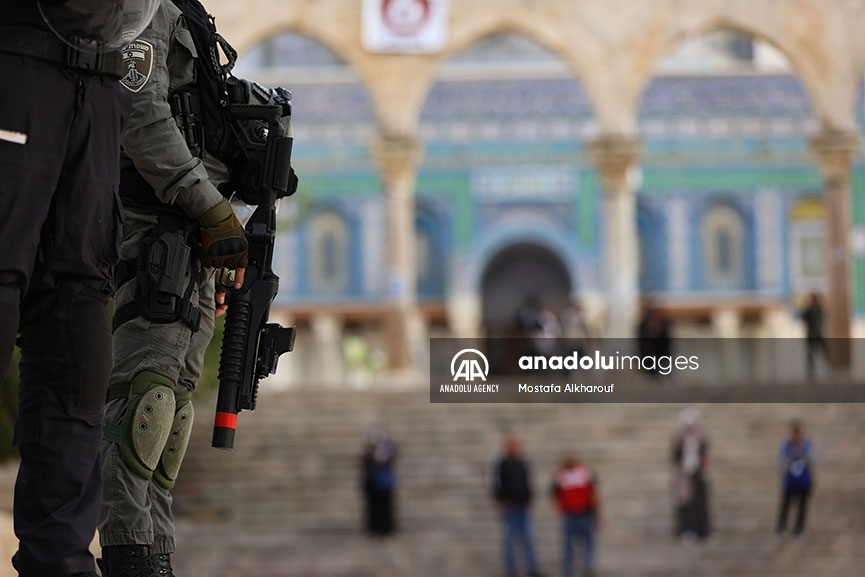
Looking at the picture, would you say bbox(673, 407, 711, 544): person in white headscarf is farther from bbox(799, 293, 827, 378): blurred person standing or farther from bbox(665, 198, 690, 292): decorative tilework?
bbox(665, 198, 690, 292): decorative tilework

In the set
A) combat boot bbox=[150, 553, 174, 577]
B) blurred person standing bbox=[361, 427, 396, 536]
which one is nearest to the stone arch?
blurred person standing bbox=[361, 427, 396, 536]

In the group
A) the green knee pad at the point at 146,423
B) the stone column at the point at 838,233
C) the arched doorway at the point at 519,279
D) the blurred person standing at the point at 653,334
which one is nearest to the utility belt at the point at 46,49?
the green knee pad at the point at 146,423

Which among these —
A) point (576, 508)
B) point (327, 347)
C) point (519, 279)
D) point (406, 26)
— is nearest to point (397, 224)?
point (406, 26)

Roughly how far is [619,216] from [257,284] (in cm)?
1746

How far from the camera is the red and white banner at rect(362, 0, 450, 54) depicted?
2167 centimetres

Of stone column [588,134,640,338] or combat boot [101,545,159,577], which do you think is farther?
stone column [588,134,640,338]

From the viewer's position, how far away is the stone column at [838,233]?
21250mm

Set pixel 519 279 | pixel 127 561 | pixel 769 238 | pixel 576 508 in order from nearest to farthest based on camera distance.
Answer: pixel 127 561 < pixel 576 508 < pixel 769 238 < pixel 519 279

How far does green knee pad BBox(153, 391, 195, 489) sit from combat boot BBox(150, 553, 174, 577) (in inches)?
9.5

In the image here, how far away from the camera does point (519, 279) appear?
3020 cm

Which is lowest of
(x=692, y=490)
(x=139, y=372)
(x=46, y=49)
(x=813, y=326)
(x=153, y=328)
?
(x=139, y=372)

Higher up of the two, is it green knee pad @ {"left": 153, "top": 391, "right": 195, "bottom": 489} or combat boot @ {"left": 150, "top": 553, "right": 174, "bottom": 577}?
green knee pad @ {"left": 153, "top": 391, "right": 195, "bottom": 489}

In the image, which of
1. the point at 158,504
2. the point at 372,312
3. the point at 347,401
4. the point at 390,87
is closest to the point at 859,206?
the point at 372,312

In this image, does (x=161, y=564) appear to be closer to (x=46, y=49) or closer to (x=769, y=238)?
(x=46, y=49)
